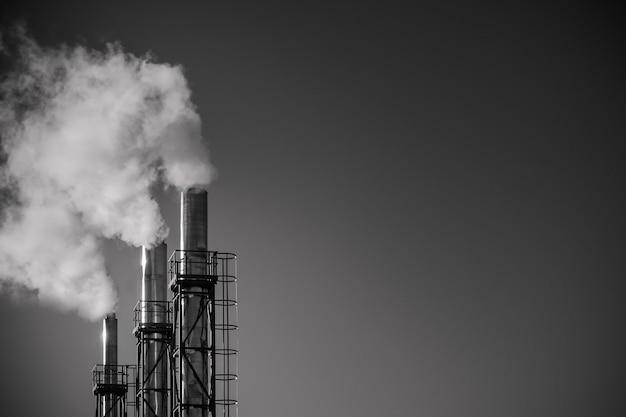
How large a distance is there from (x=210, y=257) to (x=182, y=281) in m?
1.67

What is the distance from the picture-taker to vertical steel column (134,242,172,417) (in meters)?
51.5

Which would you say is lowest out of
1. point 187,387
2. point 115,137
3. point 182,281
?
point 187,387

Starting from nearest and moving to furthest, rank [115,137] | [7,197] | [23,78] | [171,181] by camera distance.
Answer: [171,181] < [115,137] < [23,78] < [7,197]

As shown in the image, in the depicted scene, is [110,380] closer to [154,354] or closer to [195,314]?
[154,354]

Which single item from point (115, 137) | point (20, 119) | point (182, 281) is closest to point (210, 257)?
point (182, 281)

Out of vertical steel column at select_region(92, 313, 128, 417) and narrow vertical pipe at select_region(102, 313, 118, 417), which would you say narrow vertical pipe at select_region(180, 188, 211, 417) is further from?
narrow vertical pipe at select_region(102, 313, 118, 417)

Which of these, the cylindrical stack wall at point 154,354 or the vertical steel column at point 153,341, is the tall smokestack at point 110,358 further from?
the cylindrical stack wall at point 154,354

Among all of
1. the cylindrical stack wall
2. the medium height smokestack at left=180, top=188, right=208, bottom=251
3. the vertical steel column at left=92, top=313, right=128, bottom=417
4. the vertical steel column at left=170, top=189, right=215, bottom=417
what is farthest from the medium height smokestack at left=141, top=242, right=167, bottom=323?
the medium height smokestack at left=180, top=188, right=208, bottom=251

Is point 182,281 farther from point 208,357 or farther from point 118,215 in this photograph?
point 118,215

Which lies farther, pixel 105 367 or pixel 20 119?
pixel 105 367

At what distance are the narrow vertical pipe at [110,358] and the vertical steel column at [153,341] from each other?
5.06 m

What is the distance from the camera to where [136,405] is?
52.5 m

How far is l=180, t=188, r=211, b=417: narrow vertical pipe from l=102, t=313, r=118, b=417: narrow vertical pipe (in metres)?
16.4

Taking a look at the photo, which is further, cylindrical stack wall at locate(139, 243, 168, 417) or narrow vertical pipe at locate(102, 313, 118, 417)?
narrow vertical pipe at locate(102, 313, 118, 417)
